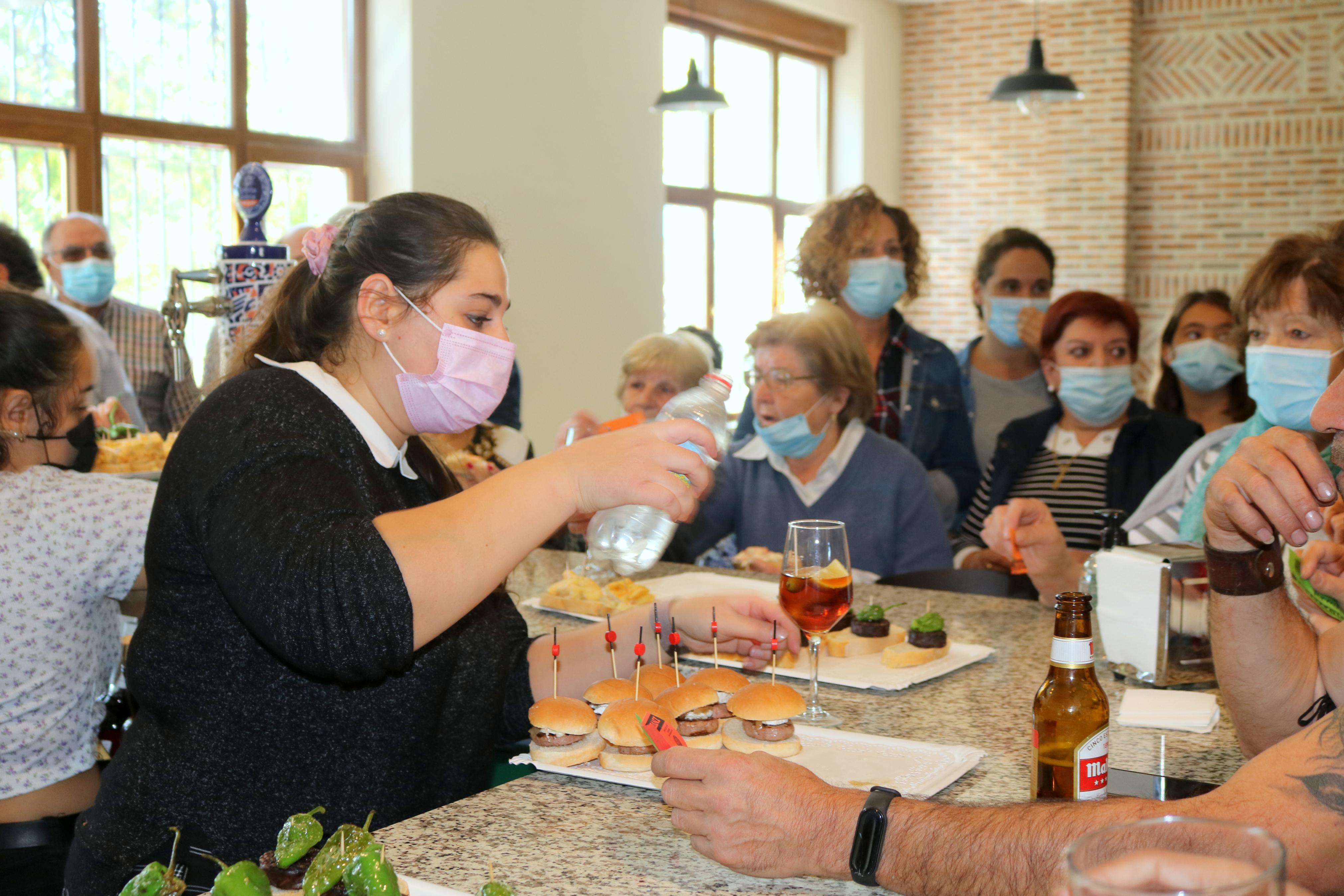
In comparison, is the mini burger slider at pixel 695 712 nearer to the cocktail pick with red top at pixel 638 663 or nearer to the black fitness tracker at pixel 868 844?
the cocktail pick with red top at pixel 638 663

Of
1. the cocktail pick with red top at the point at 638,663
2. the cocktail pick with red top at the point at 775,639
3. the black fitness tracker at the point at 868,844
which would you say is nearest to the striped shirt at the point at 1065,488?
the cocktail pick with red top at the point at 775,639

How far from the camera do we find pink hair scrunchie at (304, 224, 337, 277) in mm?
1725

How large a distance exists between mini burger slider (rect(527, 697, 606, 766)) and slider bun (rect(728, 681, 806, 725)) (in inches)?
7.4

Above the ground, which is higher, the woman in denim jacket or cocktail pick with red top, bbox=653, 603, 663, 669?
the woman in denim jacket

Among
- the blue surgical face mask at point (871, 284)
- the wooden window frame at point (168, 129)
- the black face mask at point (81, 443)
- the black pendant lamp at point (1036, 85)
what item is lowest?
the black face mask at point (81, 443)

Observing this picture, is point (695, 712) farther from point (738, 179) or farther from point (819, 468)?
point (738, 179)

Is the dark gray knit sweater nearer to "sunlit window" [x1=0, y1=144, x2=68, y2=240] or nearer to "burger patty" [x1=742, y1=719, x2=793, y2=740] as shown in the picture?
"burger patty" [x1=742, y1=719, x2=793, y2=740]

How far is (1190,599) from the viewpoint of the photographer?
1864 mm

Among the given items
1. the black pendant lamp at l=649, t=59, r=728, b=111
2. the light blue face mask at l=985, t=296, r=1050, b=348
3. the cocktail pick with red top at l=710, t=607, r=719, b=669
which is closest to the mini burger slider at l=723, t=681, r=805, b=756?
the cocktail pick with red top at l=710, t=607, r=719, b=669

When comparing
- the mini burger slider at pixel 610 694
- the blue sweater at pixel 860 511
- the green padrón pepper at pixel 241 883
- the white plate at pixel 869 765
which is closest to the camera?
the green padrón pepper at pixel 241 883

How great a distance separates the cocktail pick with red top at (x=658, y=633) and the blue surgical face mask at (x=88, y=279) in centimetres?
369

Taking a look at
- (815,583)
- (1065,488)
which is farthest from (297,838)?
(1065,488)

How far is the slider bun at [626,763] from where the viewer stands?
153 cm

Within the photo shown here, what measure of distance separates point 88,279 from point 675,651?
3.86 metres
